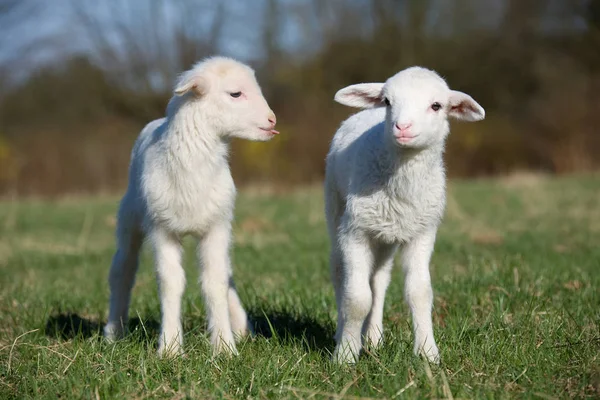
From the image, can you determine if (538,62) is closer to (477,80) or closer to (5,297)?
(477,80)

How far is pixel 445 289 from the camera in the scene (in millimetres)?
5152

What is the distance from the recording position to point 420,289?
3754 mm

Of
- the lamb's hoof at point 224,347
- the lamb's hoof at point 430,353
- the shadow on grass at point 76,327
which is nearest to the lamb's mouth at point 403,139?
the lamb's hoof at point 430,353

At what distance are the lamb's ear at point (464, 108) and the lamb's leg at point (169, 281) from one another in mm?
1752

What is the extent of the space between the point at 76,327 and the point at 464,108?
2.95m

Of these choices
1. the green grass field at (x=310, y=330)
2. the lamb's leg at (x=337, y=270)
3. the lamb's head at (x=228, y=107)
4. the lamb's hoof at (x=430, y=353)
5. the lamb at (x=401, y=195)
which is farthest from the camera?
the lamb's leg at (x=337, y=270)

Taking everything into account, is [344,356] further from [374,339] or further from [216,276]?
[216,276]

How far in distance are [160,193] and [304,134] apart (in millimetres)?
18323

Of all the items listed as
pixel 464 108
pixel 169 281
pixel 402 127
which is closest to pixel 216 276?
pixel 169 281

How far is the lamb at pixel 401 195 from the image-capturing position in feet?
12.0

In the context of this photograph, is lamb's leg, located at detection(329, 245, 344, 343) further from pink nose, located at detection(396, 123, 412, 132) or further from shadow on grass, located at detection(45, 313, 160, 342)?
shadow on grass, located at detection(45, 313, 160, 342)

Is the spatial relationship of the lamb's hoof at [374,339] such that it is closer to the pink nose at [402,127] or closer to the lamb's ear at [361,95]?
the pink nose at [402,127]

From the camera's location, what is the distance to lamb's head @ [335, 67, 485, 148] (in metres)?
3.55

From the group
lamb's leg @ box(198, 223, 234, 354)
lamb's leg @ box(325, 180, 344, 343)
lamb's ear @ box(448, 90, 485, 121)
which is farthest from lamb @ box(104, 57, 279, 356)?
lamb's ear @ box(448, 90, 485, 121)
